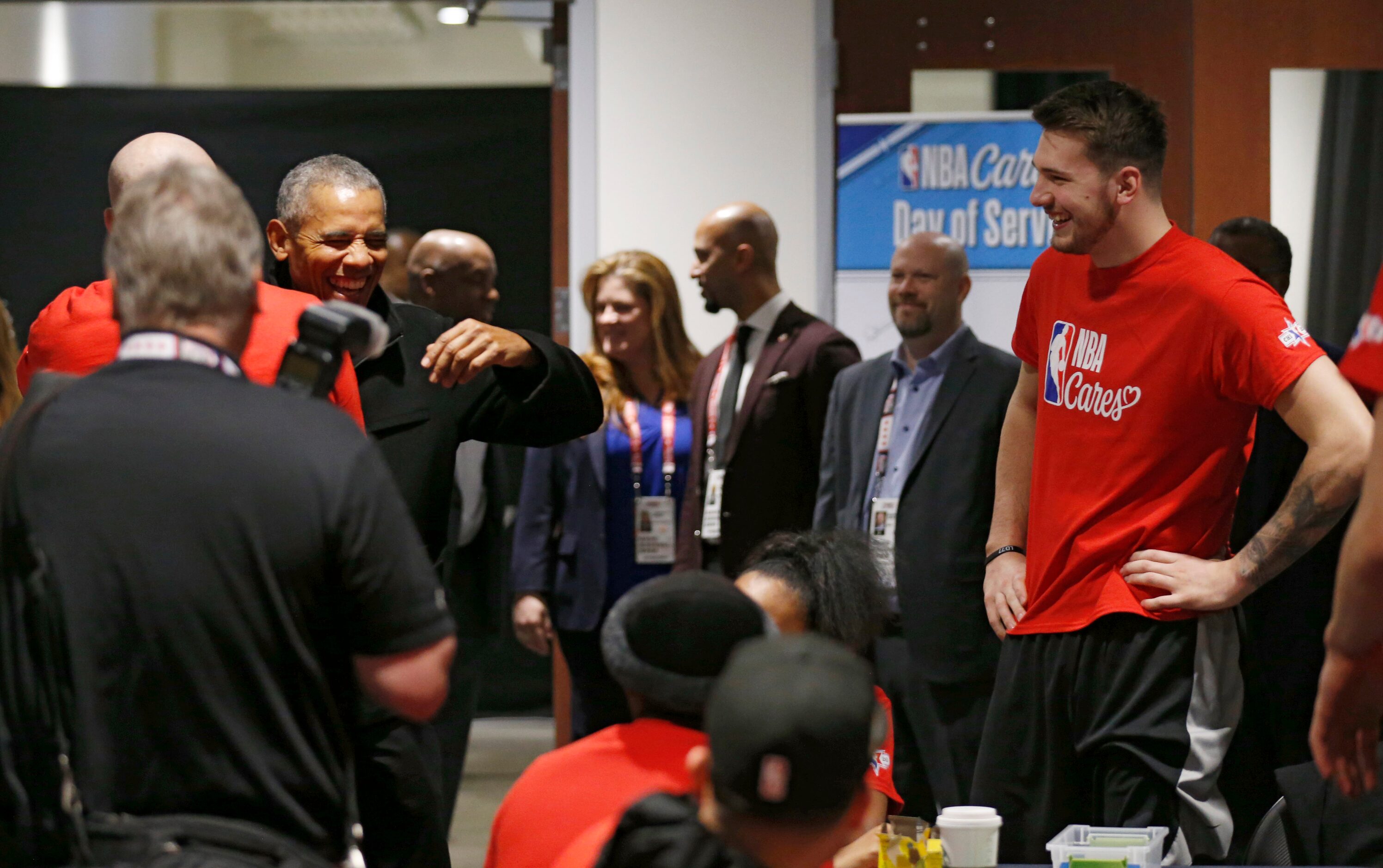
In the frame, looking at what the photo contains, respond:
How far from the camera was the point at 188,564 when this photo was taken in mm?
1439

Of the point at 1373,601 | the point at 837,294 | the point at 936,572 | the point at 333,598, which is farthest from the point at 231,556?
the point at 837,294

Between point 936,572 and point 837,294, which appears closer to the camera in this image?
point 936,572

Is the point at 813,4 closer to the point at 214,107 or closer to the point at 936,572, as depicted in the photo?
the point at 936,572

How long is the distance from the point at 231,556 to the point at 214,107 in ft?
17.2

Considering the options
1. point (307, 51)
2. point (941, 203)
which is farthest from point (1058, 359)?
point (307, 51)

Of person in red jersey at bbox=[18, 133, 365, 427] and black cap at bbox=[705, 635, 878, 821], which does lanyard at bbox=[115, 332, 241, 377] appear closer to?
person in red jersey at bbox=[18, 133, 365, 427]

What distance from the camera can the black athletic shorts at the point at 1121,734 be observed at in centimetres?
245

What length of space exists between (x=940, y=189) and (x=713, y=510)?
4.36 feet

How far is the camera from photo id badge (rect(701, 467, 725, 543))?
4.12m

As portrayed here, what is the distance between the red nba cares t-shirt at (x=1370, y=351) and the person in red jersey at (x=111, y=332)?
120 centimetres

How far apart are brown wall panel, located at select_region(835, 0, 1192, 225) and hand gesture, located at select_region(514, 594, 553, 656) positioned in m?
1.80

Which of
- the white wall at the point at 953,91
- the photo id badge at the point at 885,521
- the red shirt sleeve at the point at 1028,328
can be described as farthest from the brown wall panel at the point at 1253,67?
the red shirt sleeve at the point at 1028,328

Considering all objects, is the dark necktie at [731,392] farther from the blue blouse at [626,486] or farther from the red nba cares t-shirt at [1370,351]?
the red nba cares t-shirt at [1370,351]

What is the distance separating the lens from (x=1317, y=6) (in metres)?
4.49
